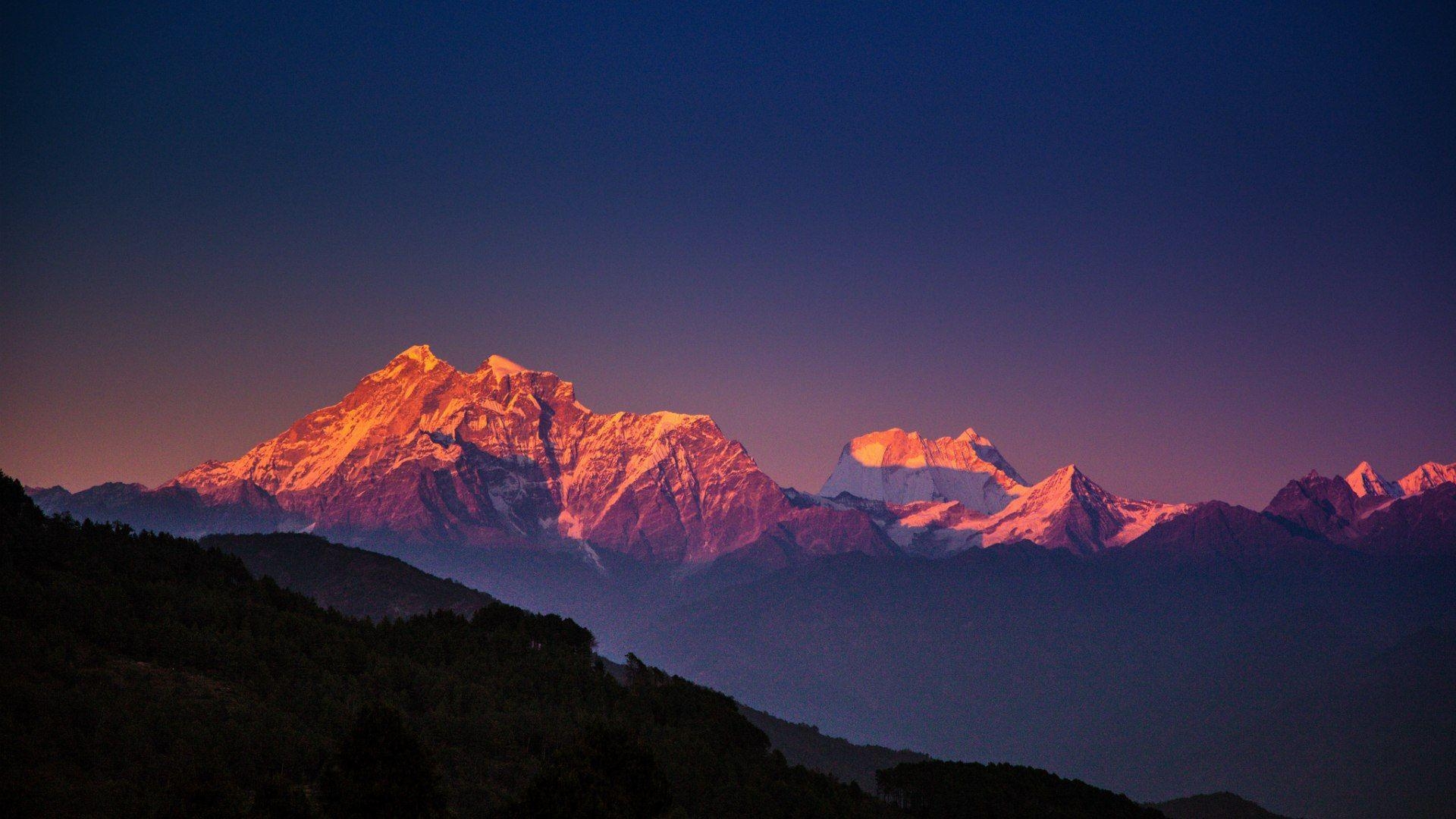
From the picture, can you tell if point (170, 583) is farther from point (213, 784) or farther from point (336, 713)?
point (213, 784)

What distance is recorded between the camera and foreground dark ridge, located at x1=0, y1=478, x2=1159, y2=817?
77.1 m

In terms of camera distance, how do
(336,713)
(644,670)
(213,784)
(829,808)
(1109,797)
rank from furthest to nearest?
(644,670) → (1109,797) → (829,808) → (336,713) → (213,784)

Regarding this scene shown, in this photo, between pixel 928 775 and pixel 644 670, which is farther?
pixel 644 670

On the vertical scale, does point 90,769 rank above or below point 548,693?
below

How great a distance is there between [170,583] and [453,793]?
53298 mm

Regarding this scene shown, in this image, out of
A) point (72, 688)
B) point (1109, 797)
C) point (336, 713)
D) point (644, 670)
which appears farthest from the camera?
point (644, 670)

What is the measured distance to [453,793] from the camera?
9769 cm

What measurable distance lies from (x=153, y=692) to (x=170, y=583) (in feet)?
128

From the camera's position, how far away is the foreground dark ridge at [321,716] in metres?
77.1

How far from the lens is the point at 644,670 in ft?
585

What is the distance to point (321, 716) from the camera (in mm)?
105312

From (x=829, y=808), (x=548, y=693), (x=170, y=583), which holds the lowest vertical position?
(x=829, y=808)

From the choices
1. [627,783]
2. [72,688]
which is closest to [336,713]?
[72,688]

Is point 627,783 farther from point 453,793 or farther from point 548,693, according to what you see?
point 548,693
